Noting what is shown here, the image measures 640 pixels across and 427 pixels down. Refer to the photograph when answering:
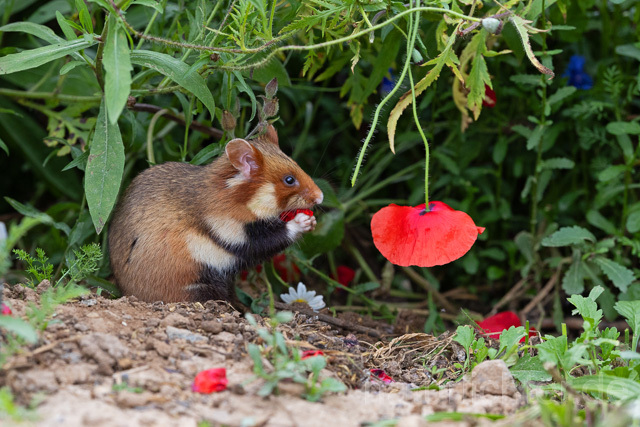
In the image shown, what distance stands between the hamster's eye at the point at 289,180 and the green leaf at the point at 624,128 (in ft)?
6.32

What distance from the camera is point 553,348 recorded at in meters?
2.65

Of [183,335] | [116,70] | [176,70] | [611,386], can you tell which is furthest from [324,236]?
[611,386]

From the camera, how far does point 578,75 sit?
4.30 meters

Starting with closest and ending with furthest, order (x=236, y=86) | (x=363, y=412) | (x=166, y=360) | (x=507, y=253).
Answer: (x=363, y=412), (x=166, y=360), (x=236, y=86), (x=507, y=253)

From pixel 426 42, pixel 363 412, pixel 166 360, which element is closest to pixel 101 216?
pixel 166 360

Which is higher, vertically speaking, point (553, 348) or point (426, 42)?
point (426, 42)

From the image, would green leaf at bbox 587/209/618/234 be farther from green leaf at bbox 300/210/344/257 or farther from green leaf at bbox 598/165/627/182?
green leaf at bbox 300/210/344/257

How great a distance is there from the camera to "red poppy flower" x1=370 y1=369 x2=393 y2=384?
2757 mm

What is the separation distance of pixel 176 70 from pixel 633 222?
8.89 feet

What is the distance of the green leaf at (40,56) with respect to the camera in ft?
9.67

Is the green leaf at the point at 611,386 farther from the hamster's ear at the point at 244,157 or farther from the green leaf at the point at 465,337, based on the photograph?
the hamster's ear at the point at 244,157

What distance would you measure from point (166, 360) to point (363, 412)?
74cm

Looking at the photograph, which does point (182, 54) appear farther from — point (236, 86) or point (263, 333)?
point (263, 333)

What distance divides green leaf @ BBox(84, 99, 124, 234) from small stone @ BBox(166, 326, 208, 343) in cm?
62
